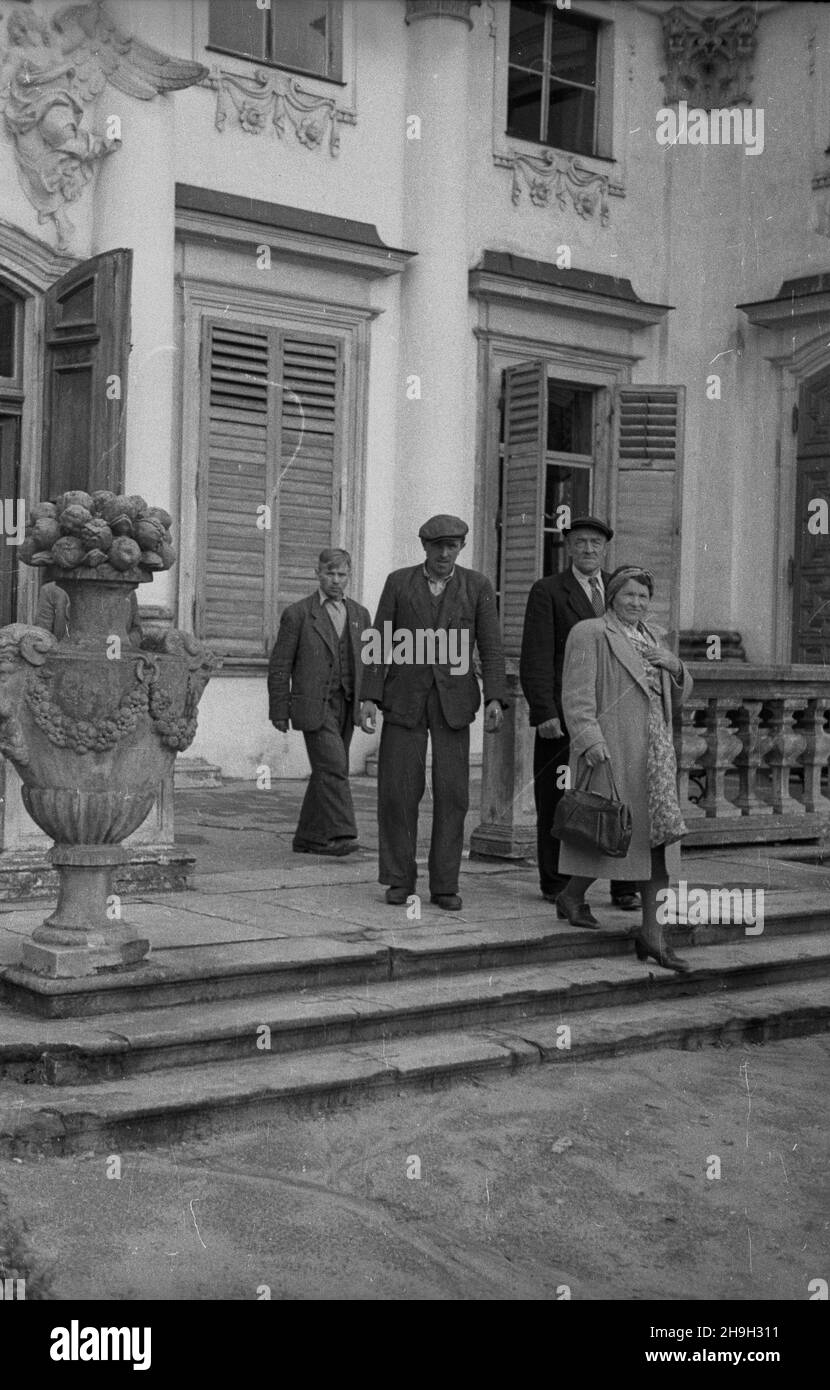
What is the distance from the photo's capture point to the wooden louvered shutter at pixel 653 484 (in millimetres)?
12352

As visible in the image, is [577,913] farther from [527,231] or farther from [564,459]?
[527,231]

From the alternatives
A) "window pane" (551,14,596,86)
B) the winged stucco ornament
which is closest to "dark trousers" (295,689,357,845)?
the winged stucco ornament

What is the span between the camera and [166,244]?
37.4 ft

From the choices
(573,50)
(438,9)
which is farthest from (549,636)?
(573,50)

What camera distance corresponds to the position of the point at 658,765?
22.7 ft

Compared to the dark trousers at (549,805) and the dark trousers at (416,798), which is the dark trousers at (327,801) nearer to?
the dark trousers at (549,805)

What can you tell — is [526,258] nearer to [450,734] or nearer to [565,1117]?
[450,734]

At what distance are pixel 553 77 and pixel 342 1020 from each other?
421 inches

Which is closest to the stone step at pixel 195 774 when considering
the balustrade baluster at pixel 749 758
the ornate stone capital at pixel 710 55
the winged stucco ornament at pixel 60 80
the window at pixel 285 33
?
the winged stucco ornament at pixel 60 80

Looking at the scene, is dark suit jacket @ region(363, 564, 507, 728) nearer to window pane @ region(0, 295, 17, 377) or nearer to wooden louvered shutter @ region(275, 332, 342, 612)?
window pane @ region(0, 295, 17, 377)

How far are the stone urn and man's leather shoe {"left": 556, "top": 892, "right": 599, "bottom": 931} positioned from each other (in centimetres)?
197

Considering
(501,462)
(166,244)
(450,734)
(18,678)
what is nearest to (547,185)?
(501,462)

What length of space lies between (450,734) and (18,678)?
7.53 ft

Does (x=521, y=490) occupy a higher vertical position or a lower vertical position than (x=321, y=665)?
higher
